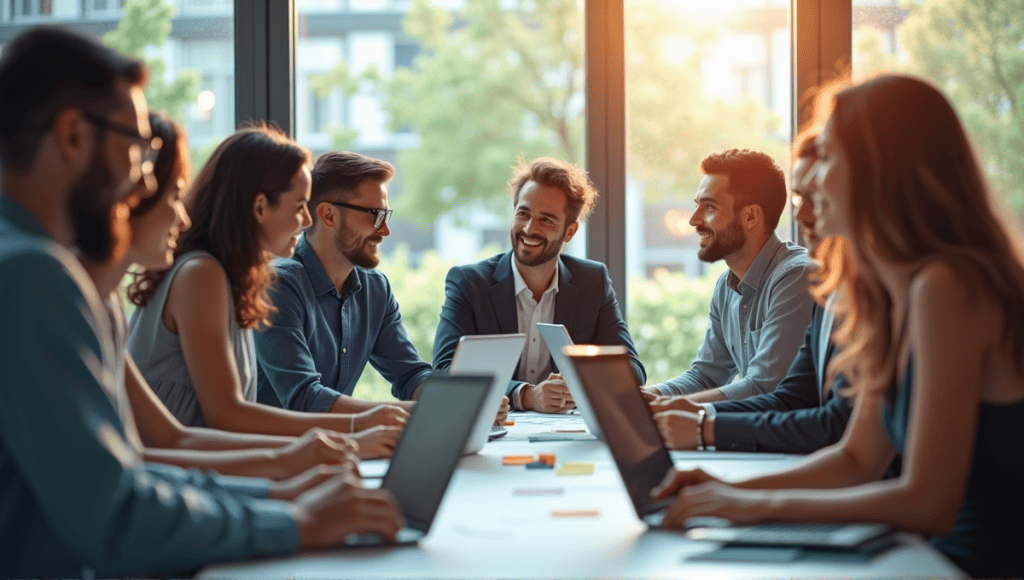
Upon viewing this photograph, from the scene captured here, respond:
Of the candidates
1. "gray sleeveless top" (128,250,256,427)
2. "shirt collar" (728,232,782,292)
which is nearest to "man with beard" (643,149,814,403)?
"shirt collar" (728,232,782,292)

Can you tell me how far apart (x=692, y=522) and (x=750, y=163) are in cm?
252

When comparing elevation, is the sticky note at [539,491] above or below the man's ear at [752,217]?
below

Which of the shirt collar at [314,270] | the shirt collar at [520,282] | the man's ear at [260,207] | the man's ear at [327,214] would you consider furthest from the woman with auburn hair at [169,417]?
the shirt collar at [520,282]

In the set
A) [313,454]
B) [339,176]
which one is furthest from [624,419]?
[339,176]

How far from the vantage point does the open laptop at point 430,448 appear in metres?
1.40

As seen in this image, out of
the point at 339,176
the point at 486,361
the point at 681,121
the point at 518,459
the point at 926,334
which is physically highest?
the point at 681,121

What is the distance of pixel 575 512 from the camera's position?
61.3 inches

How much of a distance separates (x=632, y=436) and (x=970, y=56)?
3.77 m

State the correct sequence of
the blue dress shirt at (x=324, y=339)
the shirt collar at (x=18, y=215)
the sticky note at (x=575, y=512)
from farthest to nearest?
1. the blue dress shirt at (x=324, y=339)
2. the sticky note at (x=575, y=512)
3. the shirt collar at (x=18, y=215)

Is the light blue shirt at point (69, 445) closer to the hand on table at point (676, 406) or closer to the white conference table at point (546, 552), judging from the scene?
the white conference table at point (546, 552)

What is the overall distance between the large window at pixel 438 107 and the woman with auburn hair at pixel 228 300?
1893 millimetres

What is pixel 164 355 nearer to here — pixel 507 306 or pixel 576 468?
pixel 576 468

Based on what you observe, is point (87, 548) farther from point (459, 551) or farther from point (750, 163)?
point (750, 163)

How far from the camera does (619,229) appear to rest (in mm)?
4293
